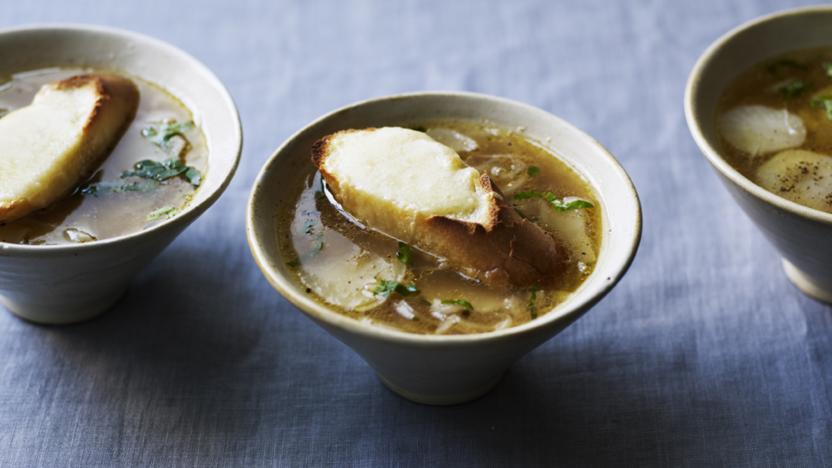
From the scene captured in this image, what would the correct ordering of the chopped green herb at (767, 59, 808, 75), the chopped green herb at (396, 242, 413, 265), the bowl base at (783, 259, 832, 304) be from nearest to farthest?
the chopped green herb at (396, 242, 413, 265) → the bowl base at (783, 259, 832, 304) → the chopped green herb at (767, 59, 808, 75)

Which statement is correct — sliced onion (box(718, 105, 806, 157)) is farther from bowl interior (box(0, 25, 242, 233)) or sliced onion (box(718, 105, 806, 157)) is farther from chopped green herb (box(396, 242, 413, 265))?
bowl interior (box(0, 25, 242, 233))

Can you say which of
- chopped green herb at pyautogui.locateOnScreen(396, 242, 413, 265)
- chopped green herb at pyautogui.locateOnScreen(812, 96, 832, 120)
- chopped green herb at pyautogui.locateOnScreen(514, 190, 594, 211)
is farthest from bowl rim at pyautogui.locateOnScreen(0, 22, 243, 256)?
chopped green herb at pyautogui.locateOnScreen(812, 96, 832, 120)

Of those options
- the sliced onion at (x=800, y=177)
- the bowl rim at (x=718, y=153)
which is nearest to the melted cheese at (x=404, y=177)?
the bowl rim at (x=718, y=153)

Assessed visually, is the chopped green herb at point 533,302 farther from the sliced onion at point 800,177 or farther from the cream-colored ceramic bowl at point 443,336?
the sliced onion at point 800,177

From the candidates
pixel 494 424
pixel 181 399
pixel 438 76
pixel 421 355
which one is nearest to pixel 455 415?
pixel 494 424

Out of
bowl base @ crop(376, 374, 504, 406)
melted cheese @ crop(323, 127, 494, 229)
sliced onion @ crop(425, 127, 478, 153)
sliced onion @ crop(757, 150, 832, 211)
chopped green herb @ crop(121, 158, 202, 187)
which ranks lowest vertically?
bowl base @ crop(376, 374, 504, 406)

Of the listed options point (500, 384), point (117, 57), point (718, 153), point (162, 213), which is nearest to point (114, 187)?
point (162, 213)
